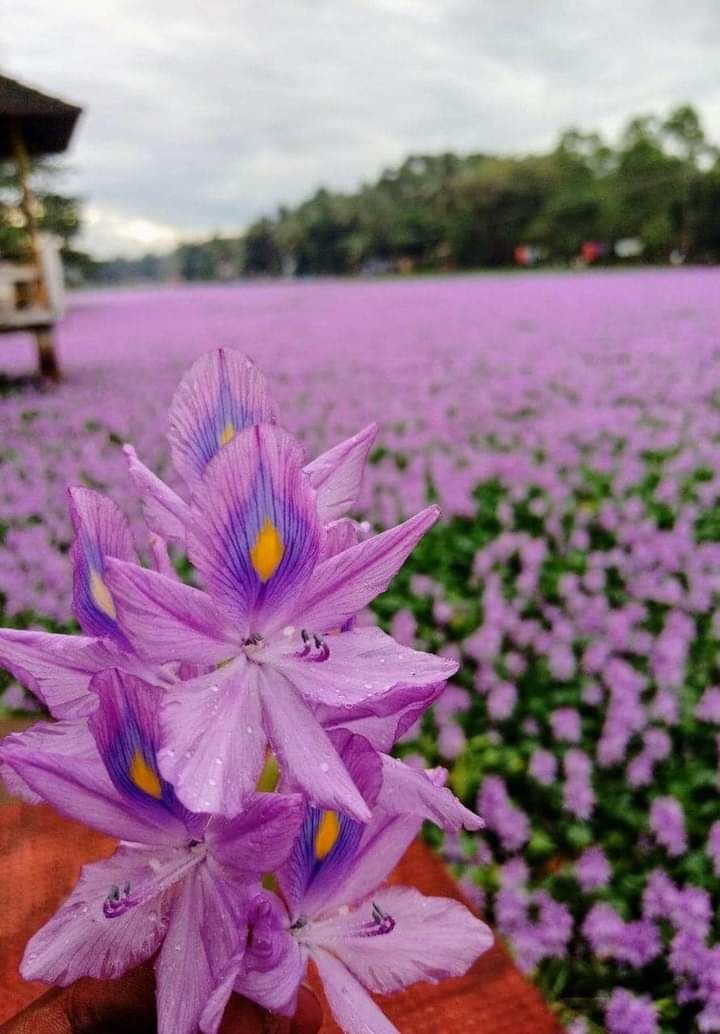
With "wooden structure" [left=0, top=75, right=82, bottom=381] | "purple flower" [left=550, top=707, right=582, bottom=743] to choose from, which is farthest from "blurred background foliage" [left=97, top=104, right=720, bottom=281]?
"purple flower" [left=550, top=707, right=582, bottom=743]

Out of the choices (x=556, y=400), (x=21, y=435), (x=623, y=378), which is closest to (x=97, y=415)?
(x=21, y=435)

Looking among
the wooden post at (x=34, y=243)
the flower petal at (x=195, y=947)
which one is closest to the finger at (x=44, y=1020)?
the flower petal at (x=195, y=947)

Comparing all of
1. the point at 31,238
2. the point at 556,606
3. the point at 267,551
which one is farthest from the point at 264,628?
the point at 31,238

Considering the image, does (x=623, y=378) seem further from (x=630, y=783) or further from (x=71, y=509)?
(x=71, y=509)

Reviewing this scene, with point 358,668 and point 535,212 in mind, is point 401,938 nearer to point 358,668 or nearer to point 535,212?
point 358,668

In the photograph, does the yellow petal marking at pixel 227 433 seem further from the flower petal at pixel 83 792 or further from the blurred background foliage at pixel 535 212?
the blurred background foliage at pixel 535 212
